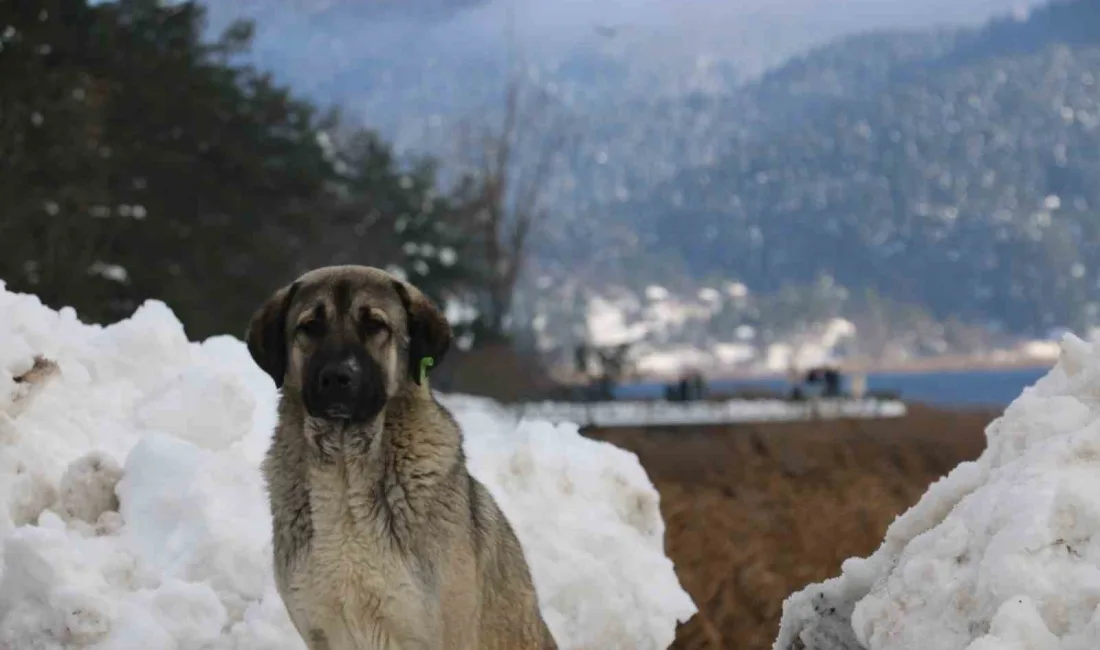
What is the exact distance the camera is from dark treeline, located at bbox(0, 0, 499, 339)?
86.4ft

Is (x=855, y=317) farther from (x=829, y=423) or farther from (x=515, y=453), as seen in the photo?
(x=515, y=453)

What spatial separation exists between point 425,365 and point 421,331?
16 cm

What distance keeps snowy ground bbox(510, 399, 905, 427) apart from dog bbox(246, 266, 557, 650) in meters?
13.9

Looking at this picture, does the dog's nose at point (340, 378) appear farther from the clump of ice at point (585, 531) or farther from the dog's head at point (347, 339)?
the clump of ice at point (585, 531)

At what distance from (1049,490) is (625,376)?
28550 mm

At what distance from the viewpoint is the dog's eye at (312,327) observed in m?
4.54

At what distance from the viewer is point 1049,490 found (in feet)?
12.4

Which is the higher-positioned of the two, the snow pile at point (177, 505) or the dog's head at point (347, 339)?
the dog's head at point (347, 339)

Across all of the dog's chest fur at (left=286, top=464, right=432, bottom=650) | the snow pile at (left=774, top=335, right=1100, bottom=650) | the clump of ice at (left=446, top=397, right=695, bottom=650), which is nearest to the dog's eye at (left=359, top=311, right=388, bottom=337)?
the dog's chest fur at (left=286, top=464, right=432, bottom=650)

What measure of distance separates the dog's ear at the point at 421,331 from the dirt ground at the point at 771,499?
342 cm

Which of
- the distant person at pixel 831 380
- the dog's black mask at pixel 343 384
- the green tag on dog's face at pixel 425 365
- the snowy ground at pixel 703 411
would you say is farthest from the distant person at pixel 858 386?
the dog's black mask at pixel 343 384

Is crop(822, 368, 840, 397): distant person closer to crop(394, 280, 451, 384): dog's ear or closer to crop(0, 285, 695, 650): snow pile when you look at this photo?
crop(0, 285, 695, 650): snow pile

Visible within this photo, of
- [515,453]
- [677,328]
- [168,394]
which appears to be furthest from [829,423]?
[677,328]

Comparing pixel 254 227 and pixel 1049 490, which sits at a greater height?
pixel 254 227
